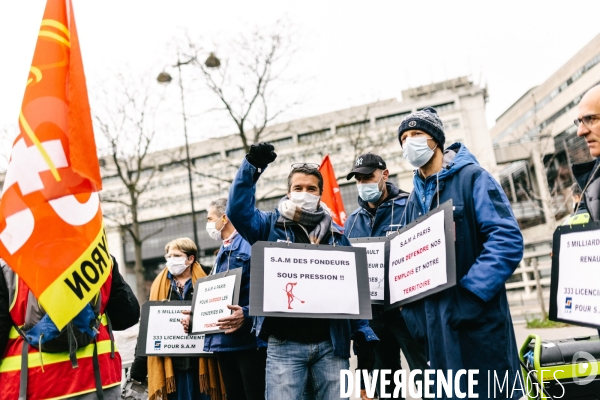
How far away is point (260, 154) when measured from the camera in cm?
317

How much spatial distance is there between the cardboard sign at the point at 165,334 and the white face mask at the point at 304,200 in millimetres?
1733

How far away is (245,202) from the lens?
10.6ft

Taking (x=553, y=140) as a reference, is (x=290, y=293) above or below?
below

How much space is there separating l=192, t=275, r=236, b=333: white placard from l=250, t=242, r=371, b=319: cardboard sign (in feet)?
2.69

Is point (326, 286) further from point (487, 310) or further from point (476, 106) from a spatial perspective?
point (476, 106)

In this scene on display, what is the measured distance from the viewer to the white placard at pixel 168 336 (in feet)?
14.5

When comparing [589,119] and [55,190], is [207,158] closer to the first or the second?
[55,190]

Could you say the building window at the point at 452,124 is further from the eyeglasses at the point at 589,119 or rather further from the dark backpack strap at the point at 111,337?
the dark backpack strap at the point at 111,337

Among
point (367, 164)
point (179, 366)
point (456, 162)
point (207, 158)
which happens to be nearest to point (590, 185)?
point (456, 162)

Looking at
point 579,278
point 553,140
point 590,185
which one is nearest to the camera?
point 579,278

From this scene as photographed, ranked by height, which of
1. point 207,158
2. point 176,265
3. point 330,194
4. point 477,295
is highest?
point 207,158

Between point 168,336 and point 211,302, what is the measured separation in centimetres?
79

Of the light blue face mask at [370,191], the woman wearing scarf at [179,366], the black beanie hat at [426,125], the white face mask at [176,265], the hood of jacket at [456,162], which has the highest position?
the black beanie hat at [426,125]

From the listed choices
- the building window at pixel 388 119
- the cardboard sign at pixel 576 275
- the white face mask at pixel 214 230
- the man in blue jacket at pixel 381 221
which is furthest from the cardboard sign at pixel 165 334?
the building window at pixel 388 119
